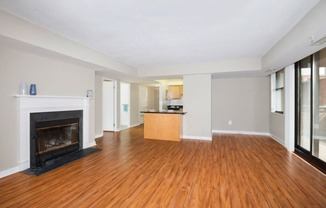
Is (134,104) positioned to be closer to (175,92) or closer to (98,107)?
(175,92)

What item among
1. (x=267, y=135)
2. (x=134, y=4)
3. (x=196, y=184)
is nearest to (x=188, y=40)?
(x=134, y=4)

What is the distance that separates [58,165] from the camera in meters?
3.10

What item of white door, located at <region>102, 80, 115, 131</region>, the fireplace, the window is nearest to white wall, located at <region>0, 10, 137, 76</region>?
the fireplace

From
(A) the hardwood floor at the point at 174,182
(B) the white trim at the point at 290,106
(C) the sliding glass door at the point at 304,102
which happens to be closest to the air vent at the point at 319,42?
(C) the sliding glass door at the point at 304,102

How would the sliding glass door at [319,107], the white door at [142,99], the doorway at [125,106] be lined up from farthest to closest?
the white door at [142,99] < the doorway at [125,106] < the sliding glass door at [319,107]

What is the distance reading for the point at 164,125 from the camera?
17.4 feet

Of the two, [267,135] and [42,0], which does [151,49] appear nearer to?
[42,0]

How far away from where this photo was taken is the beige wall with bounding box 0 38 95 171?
266 cm

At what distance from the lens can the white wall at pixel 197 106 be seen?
5.28m

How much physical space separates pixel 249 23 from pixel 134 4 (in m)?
1.84

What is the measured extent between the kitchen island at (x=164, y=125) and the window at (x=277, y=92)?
308 cm

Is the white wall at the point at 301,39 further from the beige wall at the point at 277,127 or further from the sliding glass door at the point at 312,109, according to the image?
the beige wall at the point at 277,127

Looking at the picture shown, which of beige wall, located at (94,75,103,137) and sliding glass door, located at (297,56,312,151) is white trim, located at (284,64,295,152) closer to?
sliding glass door, located at (297,56,312,151)

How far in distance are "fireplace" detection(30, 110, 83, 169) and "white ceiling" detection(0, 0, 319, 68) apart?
176 cm
